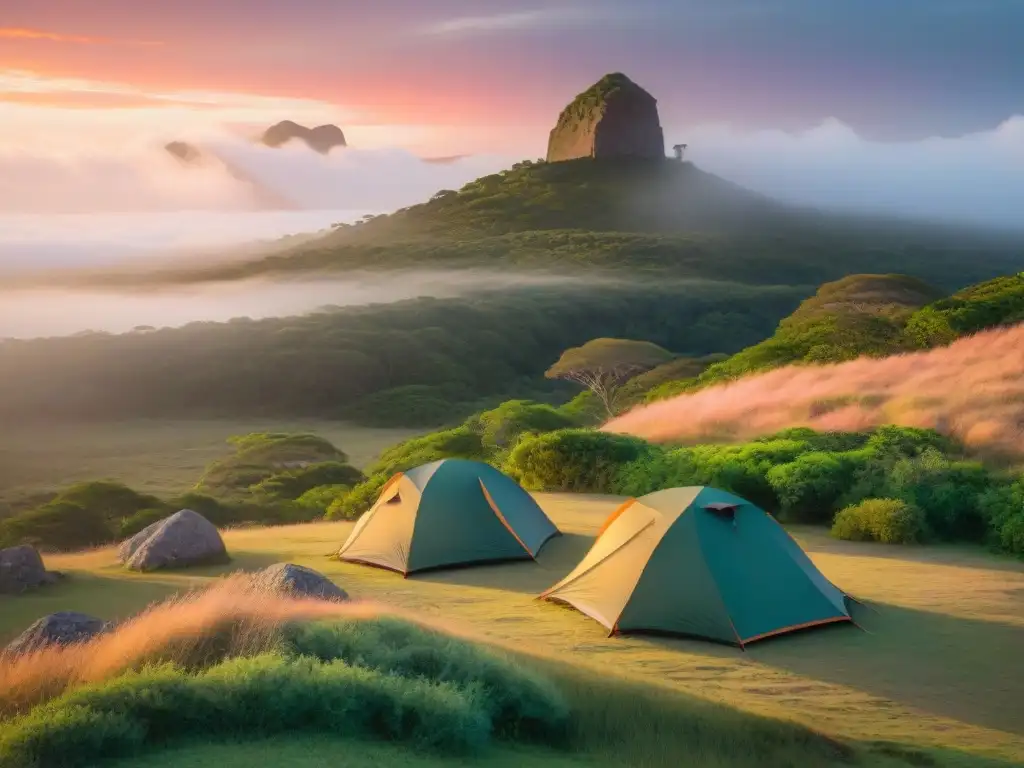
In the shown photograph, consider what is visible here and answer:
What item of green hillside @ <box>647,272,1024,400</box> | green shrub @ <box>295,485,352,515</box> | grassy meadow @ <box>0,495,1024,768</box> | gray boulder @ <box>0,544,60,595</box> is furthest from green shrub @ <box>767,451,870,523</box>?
green shrub @ <box>295,485,352,515</box>

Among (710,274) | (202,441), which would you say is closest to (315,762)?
(202,441)

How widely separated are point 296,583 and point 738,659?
204 inches

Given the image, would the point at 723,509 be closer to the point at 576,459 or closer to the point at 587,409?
the point at 576,459

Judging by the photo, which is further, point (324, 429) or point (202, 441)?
point (324, 429)

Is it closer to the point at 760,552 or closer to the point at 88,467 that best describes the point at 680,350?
the point at 88,467


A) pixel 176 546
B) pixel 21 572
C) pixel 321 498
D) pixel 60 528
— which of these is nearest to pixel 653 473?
pixel 176 546

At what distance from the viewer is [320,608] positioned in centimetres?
1026

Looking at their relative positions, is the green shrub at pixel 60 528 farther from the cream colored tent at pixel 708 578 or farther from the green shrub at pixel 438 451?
the cream colored tent at pixel 708 578

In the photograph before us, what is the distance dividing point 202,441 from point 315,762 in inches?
3144

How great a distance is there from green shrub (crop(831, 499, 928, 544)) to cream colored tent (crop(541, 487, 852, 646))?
5.31 metres

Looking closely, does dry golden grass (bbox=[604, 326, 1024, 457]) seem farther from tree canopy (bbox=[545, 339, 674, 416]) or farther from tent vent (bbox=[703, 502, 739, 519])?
tree canopy (bbox=[545, 339, 674, 416])

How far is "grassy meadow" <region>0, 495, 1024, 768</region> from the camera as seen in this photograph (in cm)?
894

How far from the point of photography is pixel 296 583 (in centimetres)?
1222

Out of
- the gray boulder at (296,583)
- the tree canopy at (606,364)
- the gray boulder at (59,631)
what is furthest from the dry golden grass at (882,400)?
the tree canopy at (606,364)
